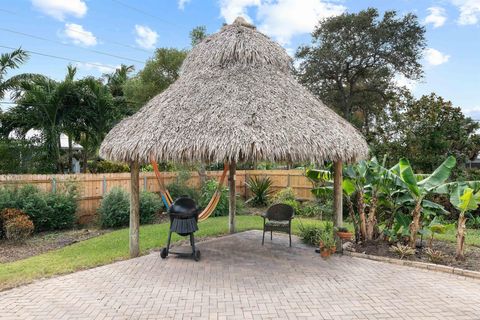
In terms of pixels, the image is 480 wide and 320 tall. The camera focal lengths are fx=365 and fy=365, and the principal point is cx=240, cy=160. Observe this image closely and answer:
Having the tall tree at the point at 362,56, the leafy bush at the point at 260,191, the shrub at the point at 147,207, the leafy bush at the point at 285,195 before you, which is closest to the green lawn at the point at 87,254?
the shrub at the point at 147,207

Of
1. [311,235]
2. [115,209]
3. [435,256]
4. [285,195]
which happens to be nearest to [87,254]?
[115,209]

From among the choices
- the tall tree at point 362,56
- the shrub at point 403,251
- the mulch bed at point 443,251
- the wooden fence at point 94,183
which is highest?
the tall tree at point 362,56

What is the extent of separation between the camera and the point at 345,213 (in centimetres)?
1165

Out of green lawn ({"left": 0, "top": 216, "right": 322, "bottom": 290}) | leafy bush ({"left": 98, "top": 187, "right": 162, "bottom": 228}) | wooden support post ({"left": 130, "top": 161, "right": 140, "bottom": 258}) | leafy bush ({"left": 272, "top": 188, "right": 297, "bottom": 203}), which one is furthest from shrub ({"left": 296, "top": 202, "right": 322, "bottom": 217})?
wooden support post ({"left": 130, "top": 161, "right": 140, "bottom": 258})

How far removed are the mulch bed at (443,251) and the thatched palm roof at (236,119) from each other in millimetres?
1870

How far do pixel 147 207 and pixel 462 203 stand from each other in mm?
8353

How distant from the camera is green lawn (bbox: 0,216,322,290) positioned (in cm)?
595

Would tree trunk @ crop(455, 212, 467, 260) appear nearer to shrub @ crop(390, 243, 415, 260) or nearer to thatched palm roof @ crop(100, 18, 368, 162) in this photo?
shrub @ crop(390, 243, 415, 260)

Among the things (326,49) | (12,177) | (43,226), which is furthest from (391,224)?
(326,49)

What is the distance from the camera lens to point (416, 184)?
21.9 feet

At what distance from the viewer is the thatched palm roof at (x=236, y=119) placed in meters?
5.99

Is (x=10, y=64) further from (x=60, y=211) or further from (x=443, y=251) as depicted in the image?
(x=443, y=251)

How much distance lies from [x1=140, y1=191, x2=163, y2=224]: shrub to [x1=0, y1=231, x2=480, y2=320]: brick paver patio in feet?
14.8

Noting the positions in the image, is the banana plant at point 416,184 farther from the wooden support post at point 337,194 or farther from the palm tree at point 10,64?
the palm tree at point 10,64
